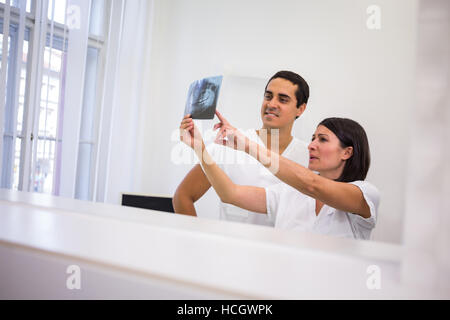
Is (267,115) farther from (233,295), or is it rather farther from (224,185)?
(233,295)

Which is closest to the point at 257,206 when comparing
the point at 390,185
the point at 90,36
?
the point at 390,185

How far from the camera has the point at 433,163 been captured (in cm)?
21

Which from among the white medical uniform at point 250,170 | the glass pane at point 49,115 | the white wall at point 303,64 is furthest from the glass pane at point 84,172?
the white medical uniform at point 250,170

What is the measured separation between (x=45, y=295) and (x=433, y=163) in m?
0.30

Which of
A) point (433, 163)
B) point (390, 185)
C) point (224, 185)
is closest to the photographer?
point (433, 163)

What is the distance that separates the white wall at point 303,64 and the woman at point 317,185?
0.76 meters

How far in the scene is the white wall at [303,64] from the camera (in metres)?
2.31

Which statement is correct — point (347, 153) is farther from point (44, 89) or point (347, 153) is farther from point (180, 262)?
point (44, 89)

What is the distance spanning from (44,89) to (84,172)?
746 millimetres

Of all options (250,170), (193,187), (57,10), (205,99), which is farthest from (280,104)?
(57,10)

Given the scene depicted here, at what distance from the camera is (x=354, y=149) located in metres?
1.57

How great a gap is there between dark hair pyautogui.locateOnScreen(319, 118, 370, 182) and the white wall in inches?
29.3

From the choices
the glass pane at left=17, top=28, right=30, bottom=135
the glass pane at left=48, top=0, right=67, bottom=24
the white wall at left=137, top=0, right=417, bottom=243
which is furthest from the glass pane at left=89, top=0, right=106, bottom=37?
the glass pane at left=17, top=28, right=30, bottom=135

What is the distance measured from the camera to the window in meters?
2.18
